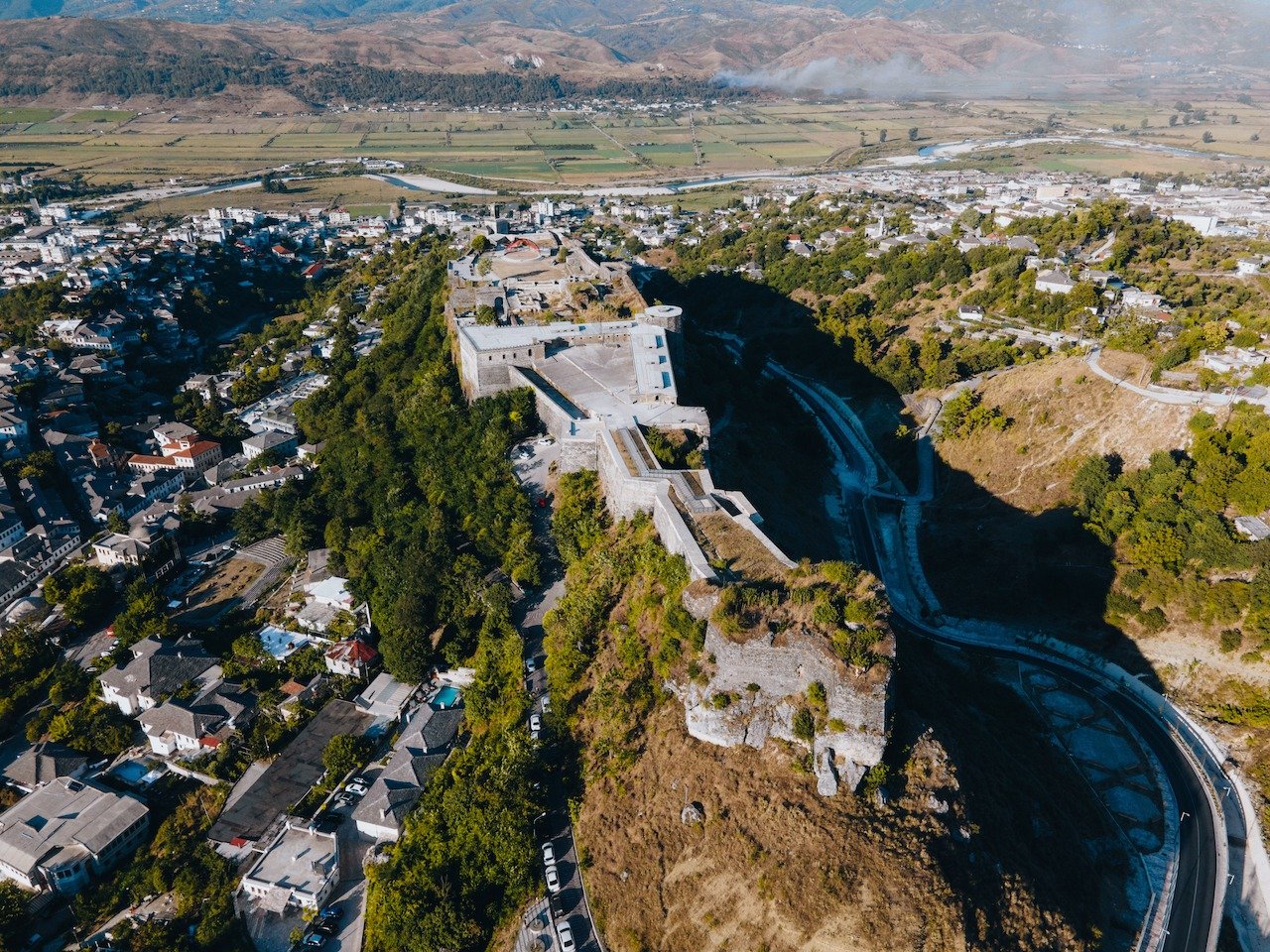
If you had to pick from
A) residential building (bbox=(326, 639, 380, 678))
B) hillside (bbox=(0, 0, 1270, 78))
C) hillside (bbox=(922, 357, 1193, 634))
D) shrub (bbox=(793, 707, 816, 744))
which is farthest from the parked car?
hillside (bbox=(0, 0, 1270, 78))

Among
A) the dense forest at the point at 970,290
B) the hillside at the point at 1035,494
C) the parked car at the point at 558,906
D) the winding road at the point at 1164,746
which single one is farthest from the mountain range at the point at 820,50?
the parked car at the point at 558,906

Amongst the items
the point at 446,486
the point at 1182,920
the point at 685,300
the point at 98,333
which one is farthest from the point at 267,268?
the point at 1182,920

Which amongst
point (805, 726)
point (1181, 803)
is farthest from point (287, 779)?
point (1181, 803)

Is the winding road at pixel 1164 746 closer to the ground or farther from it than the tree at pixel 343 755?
farther from it

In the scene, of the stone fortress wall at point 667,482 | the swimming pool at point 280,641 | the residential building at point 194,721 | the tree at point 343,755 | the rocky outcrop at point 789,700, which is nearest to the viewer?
→ the rocky outcrop at point 789,700

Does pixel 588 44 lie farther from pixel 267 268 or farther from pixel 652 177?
pixel 267 268

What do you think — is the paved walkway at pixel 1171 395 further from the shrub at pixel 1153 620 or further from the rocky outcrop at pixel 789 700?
the rocky outcrop at pixel 789 700

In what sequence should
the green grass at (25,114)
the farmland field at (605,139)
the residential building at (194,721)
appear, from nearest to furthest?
the residential building at (194,721), the farmland field at (605,139), the green grass at (25,114)
